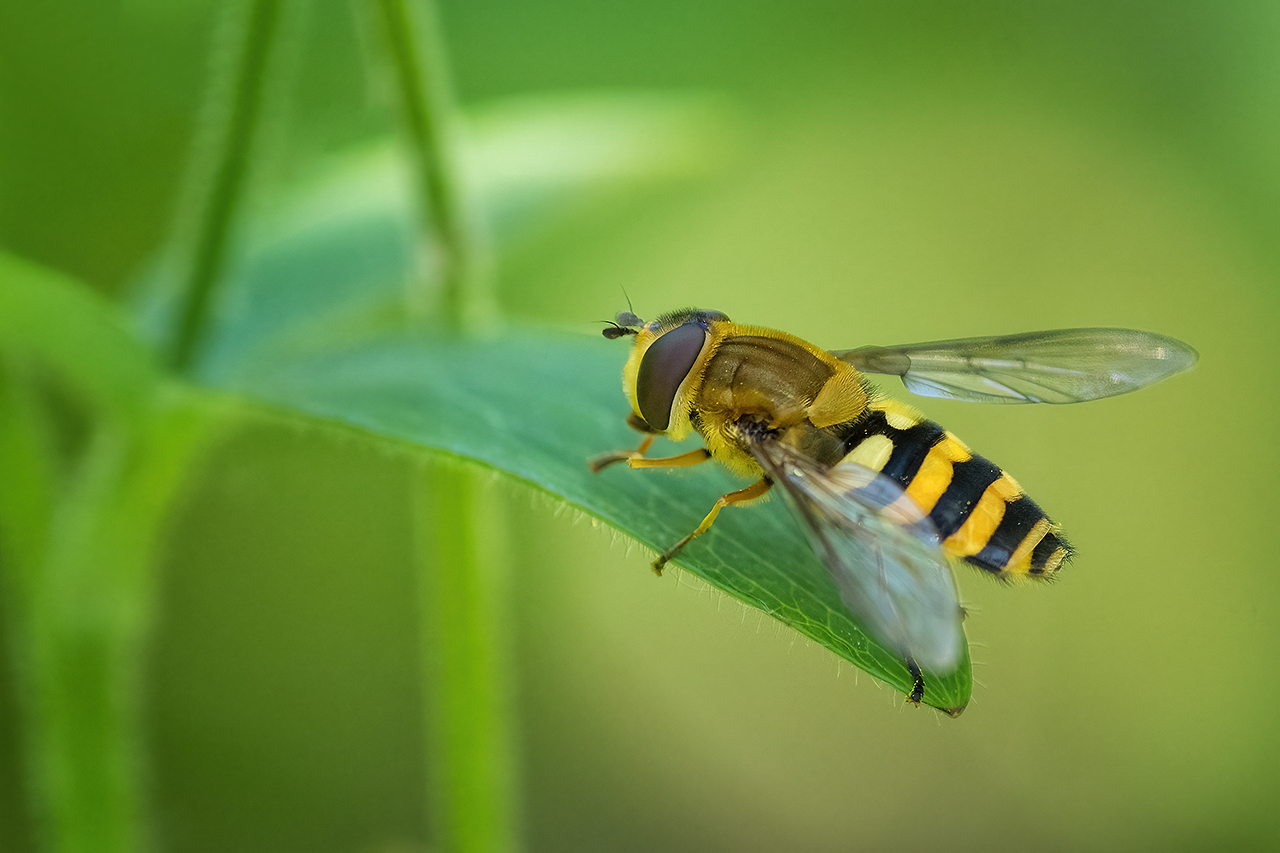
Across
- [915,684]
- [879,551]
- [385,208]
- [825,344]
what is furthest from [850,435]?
[825,344]

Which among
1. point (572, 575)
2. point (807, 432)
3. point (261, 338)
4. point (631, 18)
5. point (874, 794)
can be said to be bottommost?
point (874, 794)

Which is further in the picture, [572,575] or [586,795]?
[572,575]

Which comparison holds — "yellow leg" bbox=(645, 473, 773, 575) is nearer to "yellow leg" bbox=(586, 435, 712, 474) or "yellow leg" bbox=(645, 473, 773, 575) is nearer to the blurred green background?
"yellow leg" bbox=(586, 435, 712, 474)

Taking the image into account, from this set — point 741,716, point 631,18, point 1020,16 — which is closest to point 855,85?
point 1020,16

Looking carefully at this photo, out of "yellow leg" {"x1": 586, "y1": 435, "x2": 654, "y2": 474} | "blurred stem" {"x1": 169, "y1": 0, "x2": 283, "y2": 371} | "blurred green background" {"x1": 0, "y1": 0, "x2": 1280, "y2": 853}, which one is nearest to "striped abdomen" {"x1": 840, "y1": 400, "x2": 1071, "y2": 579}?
"yellow leg" {"x1": 586, "y1": 435, "x2": 654, "y2": 474}

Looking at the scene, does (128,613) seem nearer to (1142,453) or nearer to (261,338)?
(261,338)

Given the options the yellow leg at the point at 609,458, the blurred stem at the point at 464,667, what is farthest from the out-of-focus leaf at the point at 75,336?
the yellow leg at the point at 609,458

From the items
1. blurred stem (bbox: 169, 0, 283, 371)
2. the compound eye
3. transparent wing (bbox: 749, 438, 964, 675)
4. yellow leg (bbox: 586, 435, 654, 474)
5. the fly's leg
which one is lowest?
the fly's leg

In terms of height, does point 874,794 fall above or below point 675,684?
below
